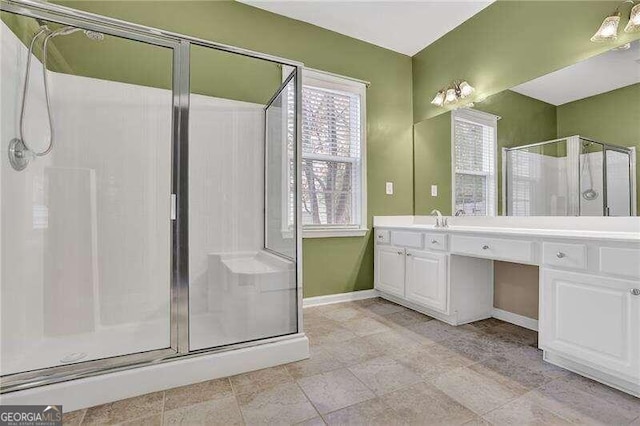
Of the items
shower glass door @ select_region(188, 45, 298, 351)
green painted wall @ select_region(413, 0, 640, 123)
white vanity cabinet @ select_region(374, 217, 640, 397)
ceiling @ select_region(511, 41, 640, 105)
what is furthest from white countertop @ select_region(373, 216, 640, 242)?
shower glass door @ select_region(188, 45, 298, 351)

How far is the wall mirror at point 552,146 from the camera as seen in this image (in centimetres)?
192

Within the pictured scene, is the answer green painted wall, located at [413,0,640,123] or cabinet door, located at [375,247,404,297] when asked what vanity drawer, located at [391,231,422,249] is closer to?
cabinet door, located at [375,247,404,297]

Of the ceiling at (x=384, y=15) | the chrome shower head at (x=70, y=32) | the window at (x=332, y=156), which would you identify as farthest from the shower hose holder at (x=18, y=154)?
the ceiling at (x=384, y=15)

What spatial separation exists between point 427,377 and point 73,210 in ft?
7.87

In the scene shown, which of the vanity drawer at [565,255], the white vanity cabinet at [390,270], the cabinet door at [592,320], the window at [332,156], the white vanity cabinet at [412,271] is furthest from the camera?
the window at [332,156]

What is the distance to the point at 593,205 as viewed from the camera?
6.59 ft

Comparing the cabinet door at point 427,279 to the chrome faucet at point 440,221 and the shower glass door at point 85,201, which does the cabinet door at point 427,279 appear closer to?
the chrome faucet at point 440,221

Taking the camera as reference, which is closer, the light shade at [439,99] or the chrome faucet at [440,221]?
the chrome faucet at [440,221]

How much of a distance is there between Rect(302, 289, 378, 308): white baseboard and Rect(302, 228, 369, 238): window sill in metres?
0.60

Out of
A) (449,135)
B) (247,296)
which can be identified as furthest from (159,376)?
(449,135)

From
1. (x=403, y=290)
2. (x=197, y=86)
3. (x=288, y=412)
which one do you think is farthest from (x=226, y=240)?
(x=403, y=290)

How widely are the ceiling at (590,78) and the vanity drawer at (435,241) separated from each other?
129 centimetres

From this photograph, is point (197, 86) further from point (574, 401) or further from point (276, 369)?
point (574, 401)

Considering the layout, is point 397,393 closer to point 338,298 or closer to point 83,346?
point 338,298
